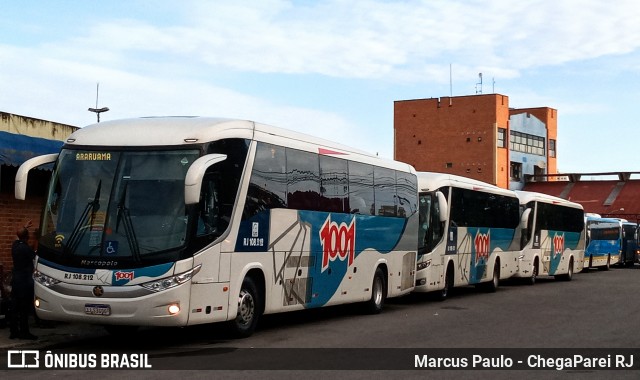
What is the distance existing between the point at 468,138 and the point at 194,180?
74.7 meters

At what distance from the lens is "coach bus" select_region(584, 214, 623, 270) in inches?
1939

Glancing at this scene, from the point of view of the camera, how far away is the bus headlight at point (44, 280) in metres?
12.7

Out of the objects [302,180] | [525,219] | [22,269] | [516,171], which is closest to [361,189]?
[302,180]

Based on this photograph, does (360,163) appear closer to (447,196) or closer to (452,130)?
(447,196)

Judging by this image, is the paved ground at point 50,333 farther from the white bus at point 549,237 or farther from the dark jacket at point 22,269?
the white bus at point 549,237

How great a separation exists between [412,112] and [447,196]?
64827 millimetres

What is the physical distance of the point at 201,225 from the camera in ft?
41.9

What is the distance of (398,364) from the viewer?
11258 mm

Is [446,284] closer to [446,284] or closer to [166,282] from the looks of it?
[446,284]

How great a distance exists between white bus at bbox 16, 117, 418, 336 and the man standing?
0.54 m

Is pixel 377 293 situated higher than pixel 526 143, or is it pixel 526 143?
pixel 526 143

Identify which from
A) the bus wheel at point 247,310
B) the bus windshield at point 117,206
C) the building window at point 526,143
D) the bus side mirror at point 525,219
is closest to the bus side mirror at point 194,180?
the bus windshield at point 117,206

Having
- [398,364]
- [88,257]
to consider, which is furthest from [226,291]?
[398,364]
